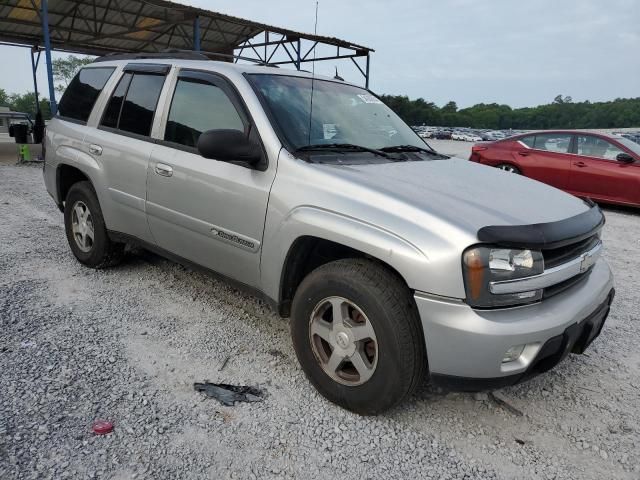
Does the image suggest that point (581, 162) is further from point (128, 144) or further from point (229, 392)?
point (229, 392)

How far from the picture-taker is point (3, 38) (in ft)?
55.2

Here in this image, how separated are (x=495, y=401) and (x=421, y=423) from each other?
19.4 inches

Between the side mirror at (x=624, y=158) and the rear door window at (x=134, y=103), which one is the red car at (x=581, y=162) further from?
the rear door window at (x=134, y=103)

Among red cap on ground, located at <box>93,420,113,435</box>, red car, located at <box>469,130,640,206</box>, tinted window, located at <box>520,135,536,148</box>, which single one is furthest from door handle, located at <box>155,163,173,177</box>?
tinted window, located at <box>520,135,536,148</box>

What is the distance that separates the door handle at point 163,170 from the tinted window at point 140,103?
0.34 metres

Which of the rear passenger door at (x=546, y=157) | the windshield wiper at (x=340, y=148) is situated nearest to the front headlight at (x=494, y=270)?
the windshield wiper at (x=340, y=148)

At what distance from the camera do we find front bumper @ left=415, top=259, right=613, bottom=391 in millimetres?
1995

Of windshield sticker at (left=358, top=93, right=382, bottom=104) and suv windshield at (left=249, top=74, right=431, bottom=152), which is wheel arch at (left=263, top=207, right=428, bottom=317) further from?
windshield sticker at (left=358, top=93, right=382, bottom=104)

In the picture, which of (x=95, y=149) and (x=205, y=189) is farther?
Result: (x=95, y=149)

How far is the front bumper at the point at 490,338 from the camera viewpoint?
6.55 feet

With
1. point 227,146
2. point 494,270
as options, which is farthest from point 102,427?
point 494,270

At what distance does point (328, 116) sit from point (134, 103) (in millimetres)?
1590

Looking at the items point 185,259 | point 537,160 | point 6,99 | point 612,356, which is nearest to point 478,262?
point 612,356

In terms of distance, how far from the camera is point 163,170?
127 inches
